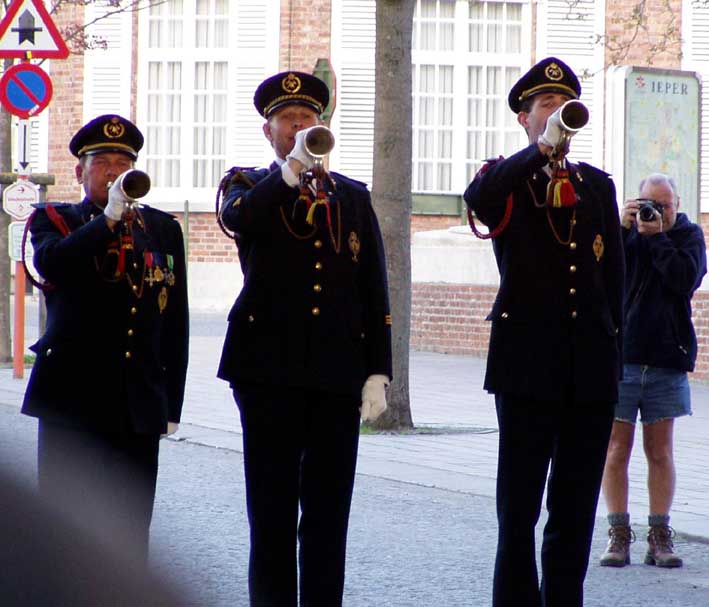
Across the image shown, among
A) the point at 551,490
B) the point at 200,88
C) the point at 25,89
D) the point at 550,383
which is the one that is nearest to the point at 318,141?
the point at 550,383

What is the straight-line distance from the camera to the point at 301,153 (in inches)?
179

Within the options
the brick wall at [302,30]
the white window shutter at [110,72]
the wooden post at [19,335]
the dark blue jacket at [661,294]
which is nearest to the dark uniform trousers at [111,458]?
the dark blue jacket at [661,294]

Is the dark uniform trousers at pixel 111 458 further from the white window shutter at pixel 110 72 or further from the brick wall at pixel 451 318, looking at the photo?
the white window shutter at pixel 110 72

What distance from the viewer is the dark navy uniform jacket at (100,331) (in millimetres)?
4898

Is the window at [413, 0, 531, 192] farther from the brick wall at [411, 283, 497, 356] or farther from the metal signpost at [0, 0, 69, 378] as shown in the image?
the metal signpost at [0, 0, 69, 378]

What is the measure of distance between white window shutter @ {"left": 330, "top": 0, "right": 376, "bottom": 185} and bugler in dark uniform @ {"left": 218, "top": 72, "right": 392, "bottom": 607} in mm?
24531

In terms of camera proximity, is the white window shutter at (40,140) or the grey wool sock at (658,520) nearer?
the grey wool sock at (658,520)

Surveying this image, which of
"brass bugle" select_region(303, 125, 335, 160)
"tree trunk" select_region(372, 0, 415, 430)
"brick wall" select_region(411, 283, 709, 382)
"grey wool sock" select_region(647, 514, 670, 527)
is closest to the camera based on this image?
"brass bugle" select_region(303, 125, 335, 160)

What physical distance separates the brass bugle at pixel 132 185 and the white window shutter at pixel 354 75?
24.6 meters

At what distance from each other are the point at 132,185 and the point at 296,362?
724mm

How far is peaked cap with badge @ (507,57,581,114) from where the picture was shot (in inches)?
195

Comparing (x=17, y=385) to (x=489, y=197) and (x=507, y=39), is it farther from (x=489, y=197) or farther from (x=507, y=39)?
(x=507, y=39)

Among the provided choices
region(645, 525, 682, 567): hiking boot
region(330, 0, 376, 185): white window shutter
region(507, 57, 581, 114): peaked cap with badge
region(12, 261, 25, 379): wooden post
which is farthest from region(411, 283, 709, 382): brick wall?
region(507, 57, 581, 114): peaked cap with badge

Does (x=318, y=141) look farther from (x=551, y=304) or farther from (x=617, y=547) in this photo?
(x=617, y=547)
